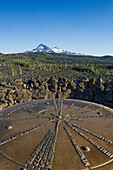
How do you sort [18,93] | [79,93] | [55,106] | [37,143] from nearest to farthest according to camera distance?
[37,143] → [55,106] → [18,93] → [79,93]

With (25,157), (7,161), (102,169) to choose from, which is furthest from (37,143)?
(102,169)

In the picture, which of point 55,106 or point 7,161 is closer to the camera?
point 7,161

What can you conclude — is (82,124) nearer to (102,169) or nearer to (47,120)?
(47,120)

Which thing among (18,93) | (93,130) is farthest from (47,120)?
(18,93)

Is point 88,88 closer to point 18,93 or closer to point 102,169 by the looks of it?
point 18,93

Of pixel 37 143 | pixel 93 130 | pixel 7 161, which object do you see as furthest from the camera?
pixel 93 130

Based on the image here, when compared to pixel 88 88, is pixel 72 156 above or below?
below
